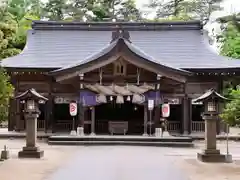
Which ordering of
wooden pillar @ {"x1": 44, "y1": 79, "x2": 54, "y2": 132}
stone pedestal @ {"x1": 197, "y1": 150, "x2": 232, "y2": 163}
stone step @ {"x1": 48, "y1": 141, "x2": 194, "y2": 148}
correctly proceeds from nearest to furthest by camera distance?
stone pedestal @ {"x1": 197, "y1": 150, "x2": 232, "y2": 163}
stone step @ {"x1": 48, "y1": 141, "x2": 194, "y2": 148}
wooden pillar @ {"x1": 44, "y1": 79, "x2": 54, "y2": 132}

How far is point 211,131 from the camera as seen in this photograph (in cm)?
1435

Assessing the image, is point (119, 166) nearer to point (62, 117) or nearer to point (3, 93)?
point (3, 93)

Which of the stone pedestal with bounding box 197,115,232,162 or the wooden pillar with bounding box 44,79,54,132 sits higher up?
the wooden pillar with bounding box 44,79,54,132

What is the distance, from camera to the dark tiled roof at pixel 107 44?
24.1m

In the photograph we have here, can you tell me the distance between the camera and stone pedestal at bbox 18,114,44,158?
14.3 meters

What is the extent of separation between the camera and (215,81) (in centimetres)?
2355

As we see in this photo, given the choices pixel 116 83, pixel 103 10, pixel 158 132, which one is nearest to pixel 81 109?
pixel 116 83

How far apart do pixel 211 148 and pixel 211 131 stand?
0.60 metres

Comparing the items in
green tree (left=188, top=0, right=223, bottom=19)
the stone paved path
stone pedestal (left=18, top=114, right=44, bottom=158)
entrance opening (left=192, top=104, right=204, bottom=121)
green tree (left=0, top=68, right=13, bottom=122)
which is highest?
green tree (left=188, top=0, right=223, bottom=19)

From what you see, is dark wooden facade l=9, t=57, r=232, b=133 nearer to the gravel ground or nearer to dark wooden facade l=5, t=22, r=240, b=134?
dark wooden facade l=5, t=22, r=240, b=134

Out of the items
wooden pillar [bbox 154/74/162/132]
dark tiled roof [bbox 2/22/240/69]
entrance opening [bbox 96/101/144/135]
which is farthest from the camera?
Result: entrance opening [bbox 96/101/144/135]

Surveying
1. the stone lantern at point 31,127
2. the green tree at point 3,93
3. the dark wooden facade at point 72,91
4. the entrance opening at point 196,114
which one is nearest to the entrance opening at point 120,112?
the dark wooden facade at point 72,91

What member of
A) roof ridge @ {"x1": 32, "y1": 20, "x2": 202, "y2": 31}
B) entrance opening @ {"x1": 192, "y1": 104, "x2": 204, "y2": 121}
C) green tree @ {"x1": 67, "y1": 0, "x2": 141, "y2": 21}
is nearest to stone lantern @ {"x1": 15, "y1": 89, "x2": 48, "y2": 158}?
entrance opening @ {"x1": 192, "y1": 104, "x2": 204, "y2": 121}

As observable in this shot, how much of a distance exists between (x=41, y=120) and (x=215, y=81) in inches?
398
